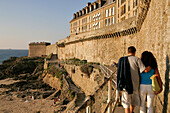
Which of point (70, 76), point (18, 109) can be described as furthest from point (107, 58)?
point (18, 109)

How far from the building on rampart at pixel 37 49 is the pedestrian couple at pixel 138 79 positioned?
52.4m

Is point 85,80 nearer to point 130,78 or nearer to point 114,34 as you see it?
point 114,34

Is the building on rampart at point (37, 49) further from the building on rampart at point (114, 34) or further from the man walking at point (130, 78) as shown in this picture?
the man walking at point (130, 78)

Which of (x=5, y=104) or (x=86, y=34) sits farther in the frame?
(x=86, y=34)

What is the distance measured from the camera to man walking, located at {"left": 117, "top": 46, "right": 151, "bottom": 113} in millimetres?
3135

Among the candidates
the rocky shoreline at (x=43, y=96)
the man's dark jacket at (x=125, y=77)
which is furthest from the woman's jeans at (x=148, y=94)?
the rocky shoreline at (x=43, y=96)

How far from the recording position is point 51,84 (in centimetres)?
2378

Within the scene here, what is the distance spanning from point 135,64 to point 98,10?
1213 inches

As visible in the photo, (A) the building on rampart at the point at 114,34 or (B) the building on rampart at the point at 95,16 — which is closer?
(A) the building on rampart at the point at 114,34

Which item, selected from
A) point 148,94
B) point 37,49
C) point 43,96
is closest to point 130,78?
point 148,94

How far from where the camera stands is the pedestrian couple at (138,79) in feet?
10.0

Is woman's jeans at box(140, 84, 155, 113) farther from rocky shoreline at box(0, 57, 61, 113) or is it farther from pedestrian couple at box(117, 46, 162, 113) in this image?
rocky shoreline at box(0, 57, 61, 113)

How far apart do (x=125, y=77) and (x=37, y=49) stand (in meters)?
53.9

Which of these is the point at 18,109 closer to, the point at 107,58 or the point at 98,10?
the point at 107,58
